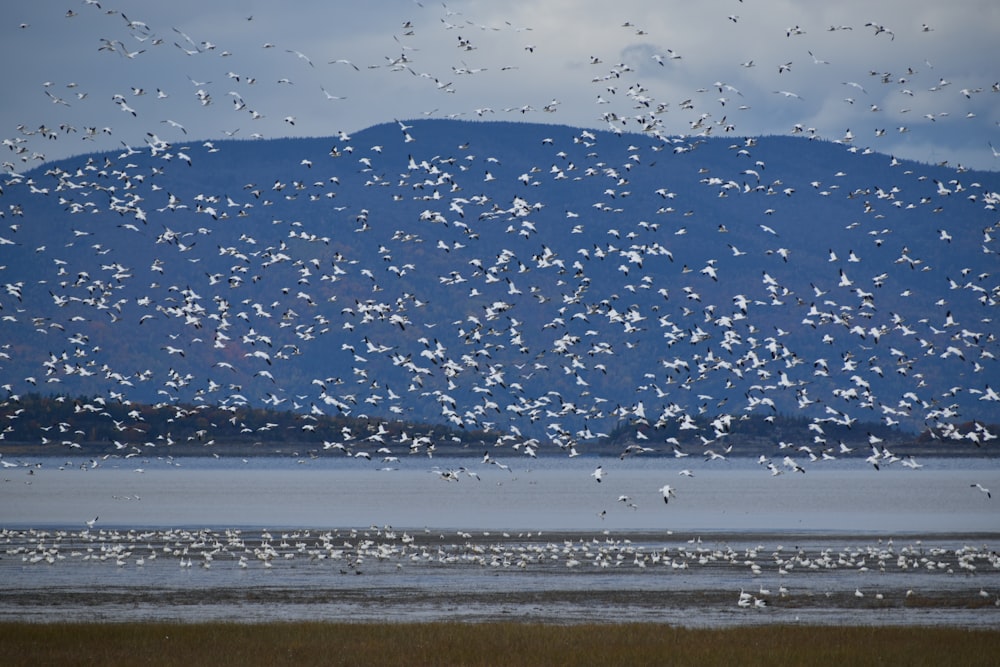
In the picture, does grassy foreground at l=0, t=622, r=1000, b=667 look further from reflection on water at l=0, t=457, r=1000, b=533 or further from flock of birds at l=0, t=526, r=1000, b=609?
reflection on water at l=0, t=457, r=1000, b=533

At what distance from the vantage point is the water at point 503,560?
36.2 metres

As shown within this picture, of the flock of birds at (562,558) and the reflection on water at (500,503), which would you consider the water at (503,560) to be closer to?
the flock of birds at (562,558)

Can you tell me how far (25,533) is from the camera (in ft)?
190

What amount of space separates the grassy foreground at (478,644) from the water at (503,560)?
285cm

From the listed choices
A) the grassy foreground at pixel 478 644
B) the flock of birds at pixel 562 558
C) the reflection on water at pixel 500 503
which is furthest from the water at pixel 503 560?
the grassy foreground at pixel 478 644

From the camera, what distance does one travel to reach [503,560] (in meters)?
47.7

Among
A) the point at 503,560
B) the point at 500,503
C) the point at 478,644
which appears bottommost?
Result: the point at 478,644

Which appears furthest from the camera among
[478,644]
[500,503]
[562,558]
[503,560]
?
[500,503]

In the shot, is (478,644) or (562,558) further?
(562,558)

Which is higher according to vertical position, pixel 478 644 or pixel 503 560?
pixel 503 560

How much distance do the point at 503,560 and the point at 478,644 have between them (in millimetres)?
17863

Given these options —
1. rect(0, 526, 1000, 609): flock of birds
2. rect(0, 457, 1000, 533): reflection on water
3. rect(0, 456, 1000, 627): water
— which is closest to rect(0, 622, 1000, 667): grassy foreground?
rect(0, 456, 1000, 627): water

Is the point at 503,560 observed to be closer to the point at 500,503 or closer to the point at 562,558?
the point at 562,558

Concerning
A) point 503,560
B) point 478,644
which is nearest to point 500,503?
point 503,560
